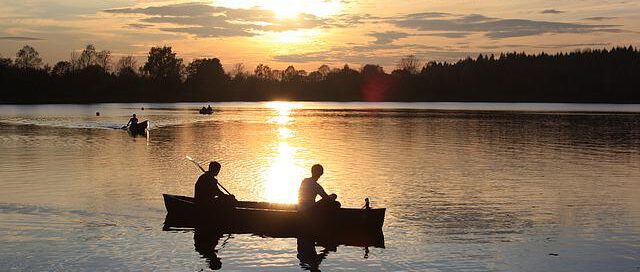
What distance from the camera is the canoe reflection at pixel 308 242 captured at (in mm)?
19141

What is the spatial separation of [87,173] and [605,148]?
39.6 m

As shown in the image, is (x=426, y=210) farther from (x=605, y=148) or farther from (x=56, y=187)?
(x=605, y=148)

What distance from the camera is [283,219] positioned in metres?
21.5

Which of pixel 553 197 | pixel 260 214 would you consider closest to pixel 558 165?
pixel 553 197

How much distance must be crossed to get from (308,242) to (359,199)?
893cm

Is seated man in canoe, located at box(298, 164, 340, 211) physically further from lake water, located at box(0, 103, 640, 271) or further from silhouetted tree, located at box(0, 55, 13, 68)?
silhouetted tree, located at box(0, 55, 13, 68)

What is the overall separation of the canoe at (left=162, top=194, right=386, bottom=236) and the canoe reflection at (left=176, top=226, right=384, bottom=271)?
19 centimetres

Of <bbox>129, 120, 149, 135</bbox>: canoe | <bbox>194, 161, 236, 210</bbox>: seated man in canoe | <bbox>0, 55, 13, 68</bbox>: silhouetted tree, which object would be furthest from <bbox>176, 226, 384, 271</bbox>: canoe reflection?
<bbox>0, 55, 13, 68</bbox>: silhouetted tree

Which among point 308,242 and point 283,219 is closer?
point 308,242

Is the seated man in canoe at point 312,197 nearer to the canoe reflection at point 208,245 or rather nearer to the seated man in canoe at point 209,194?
the seated man in canoe at point 209,194

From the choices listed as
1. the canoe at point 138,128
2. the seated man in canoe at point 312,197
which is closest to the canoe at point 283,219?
the seated man in canoe at point 312,197

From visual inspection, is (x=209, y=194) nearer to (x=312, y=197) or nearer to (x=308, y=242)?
(x=312, y=197)

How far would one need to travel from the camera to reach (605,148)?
55531mm

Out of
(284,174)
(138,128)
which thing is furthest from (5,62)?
(284,174)
